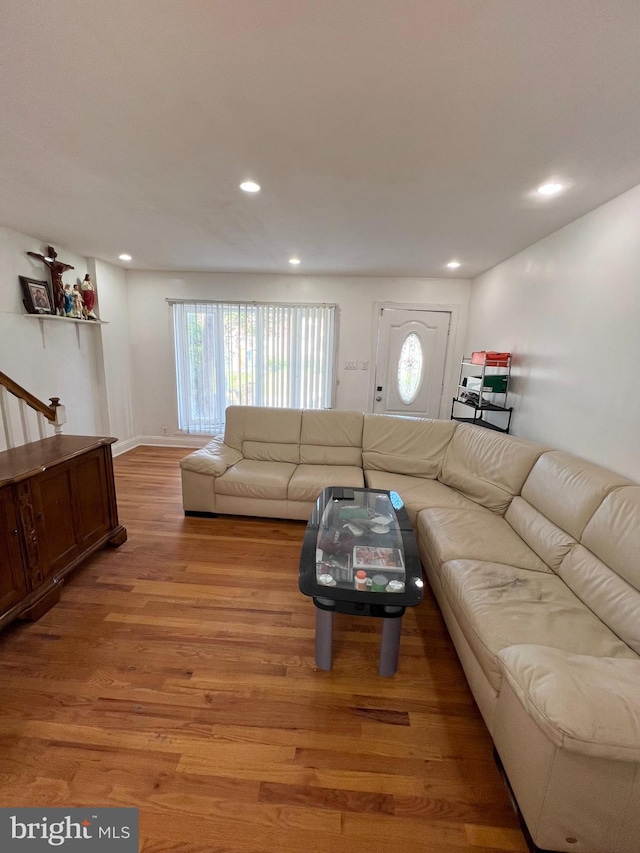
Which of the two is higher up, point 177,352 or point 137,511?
point 177,352

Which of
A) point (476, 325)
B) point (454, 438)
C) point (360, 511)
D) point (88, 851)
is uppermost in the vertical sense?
point (476, 325)

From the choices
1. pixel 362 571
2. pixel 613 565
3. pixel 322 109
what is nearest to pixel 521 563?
pixel 613 565

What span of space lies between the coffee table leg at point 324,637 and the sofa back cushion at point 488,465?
1.53 m

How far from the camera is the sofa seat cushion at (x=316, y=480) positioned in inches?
111

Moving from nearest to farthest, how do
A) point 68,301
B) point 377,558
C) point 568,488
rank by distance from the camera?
point 377,558
point 568,488
point 68,301

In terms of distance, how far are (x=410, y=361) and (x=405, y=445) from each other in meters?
1.83

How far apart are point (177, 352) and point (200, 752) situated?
4.46 m

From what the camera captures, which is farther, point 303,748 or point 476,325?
point 476,325

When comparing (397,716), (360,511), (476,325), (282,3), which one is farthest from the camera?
(476,325)

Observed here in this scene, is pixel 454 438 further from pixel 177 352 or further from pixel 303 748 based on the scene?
pixel 177 352

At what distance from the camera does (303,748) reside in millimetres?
1259

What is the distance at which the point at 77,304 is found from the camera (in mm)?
3658

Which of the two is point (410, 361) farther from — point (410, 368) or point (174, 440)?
point (174, 440)

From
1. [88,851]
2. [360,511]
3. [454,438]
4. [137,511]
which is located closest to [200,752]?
[88,851]
